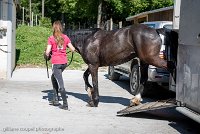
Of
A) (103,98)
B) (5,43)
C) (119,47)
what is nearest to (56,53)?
(119,47)

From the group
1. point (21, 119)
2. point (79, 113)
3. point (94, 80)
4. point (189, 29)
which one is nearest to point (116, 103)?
point (94, 80)

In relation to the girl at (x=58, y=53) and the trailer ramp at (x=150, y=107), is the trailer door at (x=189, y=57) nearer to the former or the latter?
the trailer ramp at (x=150, y=107)

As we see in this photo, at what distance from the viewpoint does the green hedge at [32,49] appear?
20.3m

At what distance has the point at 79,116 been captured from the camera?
877 centimetres

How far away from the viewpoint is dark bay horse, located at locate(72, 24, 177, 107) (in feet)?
29.8

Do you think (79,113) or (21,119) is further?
(79,113)

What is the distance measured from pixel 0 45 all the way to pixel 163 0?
31.6 meters

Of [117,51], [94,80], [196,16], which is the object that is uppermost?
[196,16]

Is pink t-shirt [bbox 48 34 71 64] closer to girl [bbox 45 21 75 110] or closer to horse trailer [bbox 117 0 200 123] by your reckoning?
girl [bbox 45 21 75 110]

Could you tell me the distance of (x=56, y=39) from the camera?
9422mm

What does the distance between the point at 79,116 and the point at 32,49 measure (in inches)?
571

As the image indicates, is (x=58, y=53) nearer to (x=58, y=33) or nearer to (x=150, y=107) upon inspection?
(x=58, y=33)

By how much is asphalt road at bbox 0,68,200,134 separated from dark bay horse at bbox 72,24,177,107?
0.66m

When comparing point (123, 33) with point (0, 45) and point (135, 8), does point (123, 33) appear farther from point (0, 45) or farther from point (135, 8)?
point (135, 8)
